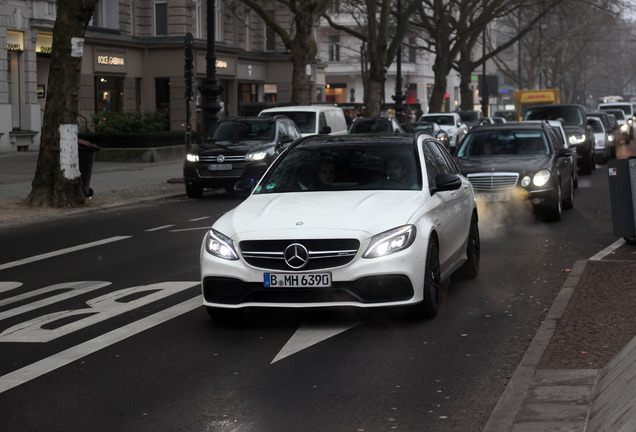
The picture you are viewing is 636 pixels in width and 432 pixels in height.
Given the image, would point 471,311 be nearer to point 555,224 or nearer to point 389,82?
point 555,224

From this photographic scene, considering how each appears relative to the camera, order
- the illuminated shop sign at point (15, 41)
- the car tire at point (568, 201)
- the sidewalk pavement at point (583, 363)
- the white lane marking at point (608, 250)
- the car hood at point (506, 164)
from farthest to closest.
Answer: the illuminated shop sign at point (15, 41), the car tire at point (568, 201), the car hood at point (506, 164), the white lane marking at point (608, 250), the sidewalk pavement at point (583, 363)

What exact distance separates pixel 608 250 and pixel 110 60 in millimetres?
35104

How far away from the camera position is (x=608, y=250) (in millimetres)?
13266

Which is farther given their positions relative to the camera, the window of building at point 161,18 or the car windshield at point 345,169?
the window of building at point 161,18

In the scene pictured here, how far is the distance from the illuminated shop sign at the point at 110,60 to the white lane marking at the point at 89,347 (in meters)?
36.2

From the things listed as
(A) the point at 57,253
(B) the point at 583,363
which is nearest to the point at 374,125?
(A) the point at 57,253

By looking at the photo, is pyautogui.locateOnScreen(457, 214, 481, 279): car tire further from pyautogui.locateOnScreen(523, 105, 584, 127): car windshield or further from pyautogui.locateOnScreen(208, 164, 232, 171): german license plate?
pyautogui.locateOnScreen(523, 105, 584, 127): car windshield

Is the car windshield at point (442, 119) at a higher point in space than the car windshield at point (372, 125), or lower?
higher

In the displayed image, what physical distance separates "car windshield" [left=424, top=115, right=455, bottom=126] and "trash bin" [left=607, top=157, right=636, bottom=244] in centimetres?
3371

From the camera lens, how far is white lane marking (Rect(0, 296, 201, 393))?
7078mm

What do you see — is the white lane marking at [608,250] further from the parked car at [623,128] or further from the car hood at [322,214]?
the parked car at [623,128]

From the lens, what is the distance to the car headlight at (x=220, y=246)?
8469 millimetres

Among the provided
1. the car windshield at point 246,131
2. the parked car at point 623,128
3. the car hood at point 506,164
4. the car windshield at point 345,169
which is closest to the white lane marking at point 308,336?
the car windshield at point 345,169

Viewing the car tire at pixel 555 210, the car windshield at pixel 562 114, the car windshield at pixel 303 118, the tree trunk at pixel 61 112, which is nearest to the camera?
the car tire at pixel 555 210
